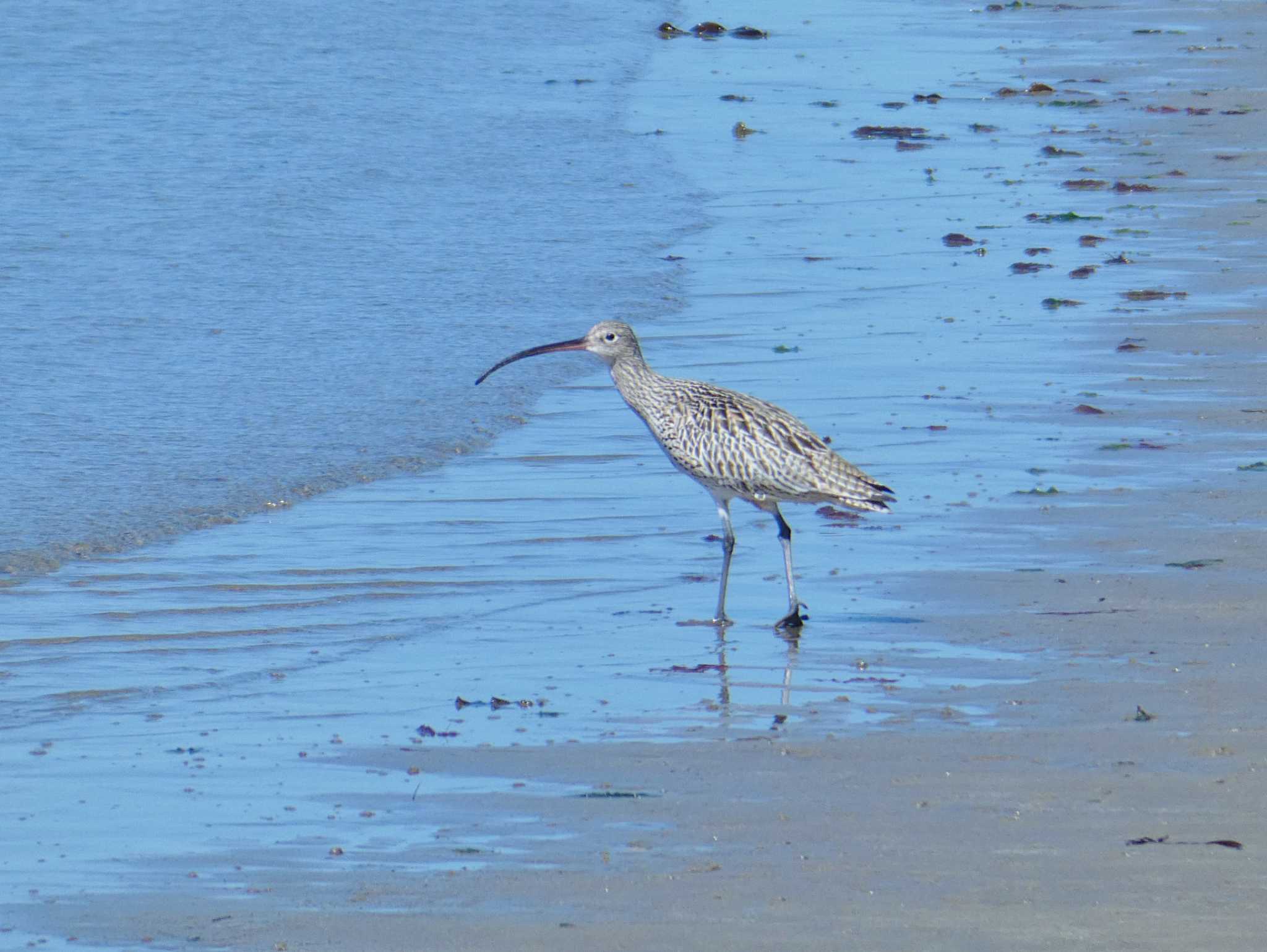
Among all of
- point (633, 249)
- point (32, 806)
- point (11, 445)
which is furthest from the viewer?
point (633, 249)

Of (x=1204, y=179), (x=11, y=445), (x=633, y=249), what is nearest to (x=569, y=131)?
(x=633, y=249)

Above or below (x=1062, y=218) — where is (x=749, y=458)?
above

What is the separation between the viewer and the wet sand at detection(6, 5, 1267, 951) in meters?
4.26

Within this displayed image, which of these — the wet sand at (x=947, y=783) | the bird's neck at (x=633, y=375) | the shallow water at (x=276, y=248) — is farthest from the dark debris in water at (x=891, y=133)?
Result: the bird's neck at (x=633, y=375)

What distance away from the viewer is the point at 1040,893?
432cm

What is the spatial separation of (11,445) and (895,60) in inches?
472

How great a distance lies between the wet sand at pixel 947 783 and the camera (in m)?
A: 4.26

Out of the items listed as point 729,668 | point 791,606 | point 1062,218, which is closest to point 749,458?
point 791,606

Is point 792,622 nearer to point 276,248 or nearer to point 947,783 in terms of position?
point 947,783

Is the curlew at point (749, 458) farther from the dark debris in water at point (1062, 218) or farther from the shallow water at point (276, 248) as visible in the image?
the dark debris in water at point (1062, 218)

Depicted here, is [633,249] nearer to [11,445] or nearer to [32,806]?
→ [11,445]

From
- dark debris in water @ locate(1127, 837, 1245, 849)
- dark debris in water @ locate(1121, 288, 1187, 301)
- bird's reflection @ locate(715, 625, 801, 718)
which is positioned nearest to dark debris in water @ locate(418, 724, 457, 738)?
bird's reflection @ locate(715, 625, 801, 718)

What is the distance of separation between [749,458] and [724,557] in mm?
356

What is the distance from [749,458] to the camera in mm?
6977
